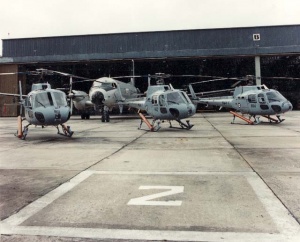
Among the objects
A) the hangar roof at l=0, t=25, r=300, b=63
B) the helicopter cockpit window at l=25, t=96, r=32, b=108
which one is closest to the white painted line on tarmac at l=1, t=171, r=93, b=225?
the helicopter cockpit window at l=25, t=96, r=32, b=108

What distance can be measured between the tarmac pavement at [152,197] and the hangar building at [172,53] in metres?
34.6

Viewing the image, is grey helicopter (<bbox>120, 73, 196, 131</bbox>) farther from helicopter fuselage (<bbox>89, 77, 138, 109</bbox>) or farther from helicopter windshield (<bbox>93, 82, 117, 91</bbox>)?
helicopter windshield (<bbox>93, 82, 117, 91</bbox>)

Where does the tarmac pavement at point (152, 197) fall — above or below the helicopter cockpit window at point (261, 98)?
below

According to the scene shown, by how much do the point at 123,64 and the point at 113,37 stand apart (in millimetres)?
4027

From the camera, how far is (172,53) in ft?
139

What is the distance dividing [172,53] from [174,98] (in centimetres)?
2586

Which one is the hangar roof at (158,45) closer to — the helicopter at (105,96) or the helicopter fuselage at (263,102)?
the helicopter at (105,96)

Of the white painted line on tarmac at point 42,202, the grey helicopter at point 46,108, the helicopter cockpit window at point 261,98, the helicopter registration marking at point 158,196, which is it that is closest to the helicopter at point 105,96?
the grey helicopter at point 46,108

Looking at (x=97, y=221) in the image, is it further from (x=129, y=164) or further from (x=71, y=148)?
(x=71, y=148)

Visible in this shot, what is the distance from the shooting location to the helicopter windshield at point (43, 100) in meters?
14.4

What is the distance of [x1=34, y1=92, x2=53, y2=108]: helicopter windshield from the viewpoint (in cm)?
1438

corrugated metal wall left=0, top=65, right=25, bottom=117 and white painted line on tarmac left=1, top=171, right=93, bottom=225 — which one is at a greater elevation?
corrugated metal wall left=0, top=65, right=25, bottom=117

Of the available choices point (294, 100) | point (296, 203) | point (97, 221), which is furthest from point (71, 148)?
point (294, 100)

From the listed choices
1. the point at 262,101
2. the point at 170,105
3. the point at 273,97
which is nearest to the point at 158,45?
the point at 262,101
